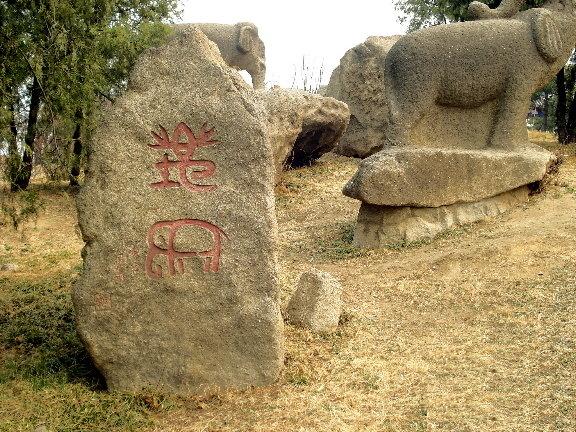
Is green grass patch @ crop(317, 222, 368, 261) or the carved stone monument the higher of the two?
the carved stone monument

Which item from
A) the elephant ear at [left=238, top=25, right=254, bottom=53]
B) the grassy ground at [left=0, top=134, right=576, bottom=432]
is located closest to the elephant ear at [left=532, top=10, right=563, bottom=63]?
the grassy ground at [left=0, top=134, right=576, bottom=432]

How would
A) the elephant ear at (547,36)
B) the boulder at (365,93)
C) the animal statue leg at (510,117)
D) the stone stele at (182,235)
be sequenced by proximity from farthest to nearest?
1. the boulder at (365,93)
2. the animal statue leg at (510,117)
3. the elephant ear at (547,36)
4. the stone stele at (182,235)

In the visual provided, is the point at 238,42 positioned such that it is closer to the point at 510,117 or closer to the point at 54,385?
the point at 510,117

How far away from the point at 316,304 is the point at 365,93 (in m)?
7.85

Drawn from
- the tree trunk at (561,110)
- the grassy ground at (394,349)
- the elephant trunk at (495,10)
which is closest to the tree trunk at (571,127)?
the tree trunk at (561,110)

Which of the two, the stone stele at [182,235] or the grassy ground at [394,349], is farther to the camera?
the stone stele at [182,235]

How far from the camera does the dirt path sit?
428 cm

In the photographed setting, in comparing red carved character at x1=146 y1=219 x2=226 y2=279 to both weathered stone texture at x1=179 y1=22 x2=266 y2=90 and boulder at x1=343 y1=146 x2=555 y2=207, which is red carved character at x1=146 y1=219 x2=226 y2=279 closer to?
boulder at x1=343 y1=146 x2=555 y2=207

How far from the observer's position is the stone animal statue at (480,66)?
8.34 meters

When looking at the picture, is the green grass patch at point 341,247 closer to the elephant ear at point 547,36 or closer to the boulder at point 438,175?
the boulder at point 438,175

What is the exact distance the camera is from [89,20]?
5711 mm

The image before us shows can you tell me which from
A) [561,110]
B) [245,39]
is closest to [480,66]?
[245,39]

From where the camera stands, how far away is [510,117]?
8.65 metres

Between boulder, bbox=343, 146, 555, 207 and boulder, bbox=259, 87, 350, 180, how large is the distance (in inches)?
95.9
